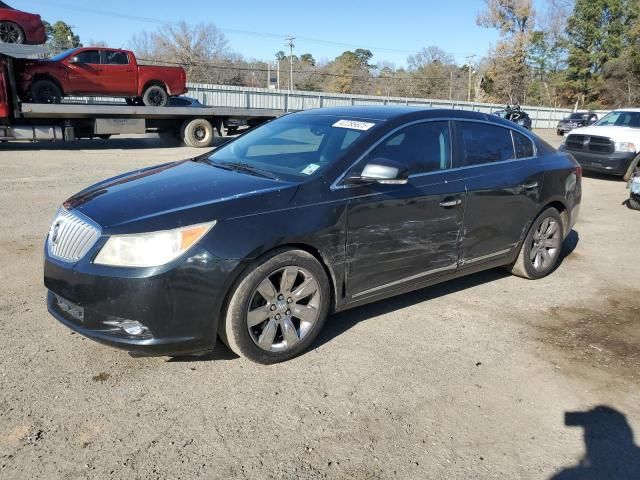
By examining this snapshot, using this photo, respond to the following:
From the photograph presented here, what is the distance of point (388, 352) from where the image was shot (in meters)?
3.80

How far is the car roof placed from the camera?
4.26 metres

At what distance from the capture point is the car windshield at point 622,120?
1331 cm

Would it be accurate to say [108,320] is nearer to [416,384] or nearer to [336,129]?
[416,384]

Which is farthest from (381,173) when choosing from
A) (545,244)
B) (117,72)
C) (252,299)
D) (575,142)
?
(117,72)

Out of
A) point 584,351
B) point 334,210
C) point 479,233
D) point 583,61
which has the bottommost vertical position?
point 584,351

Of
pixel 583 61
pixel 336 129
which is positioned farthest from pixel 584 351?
pixel 583 61

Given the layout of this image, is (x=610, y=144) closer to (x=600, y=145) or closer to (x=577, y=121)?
(x=600, y=145)

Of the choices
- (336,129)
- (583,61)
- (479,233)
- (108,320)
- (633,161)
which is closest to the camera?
(108,320)

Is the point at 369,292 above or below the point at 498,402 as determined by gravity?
above

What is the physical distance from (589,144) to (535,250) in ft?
30.5

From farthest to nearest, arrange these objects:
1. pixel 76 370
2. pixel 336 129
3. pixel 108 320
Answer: pixel 336 129, pixel 76 370, pixel 108 320

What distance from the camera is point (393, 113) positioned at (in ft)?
14.2

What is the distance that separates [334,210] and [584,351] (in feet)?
6.99

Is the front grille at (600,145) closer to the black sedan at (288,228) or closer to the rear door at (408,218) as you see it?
the black sedan at (288,228)
